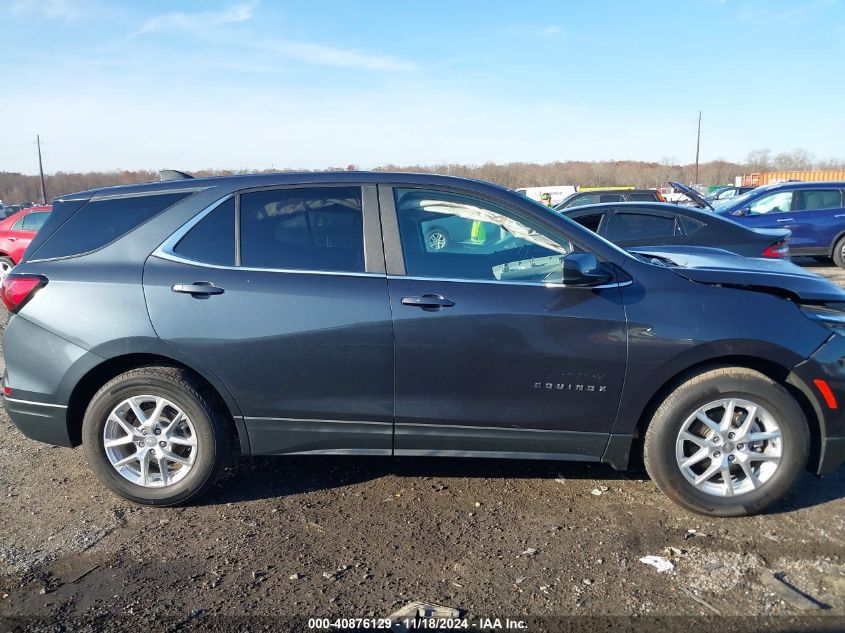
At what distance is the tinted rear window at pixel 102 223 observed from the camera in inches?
146

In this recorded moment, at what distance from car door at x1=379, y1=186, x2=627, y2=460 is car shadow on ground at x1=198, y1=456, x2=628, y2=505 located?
0.57m

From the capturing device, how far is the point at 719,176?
86625mm

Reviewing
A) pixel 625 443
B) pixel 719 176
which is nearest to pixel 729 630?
pixel 625 443

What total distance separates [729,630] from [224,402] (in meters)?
2.68

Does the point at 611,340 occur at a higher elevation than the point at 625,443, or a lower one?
higher

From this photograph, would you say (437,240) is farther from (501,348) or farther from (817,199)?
(817,199)

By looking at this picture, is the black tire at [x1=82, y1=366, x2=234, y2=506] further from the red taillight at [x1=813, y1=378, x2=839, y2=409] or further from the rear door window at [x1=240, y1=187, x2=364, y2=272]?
the red taillight at [x1=813, y1=378, x2=839, y2=409]

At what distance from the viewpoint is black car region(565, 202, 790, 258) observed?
788cm

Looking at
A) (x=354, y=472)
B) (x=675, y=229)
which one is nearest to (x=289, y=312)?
(x=354, y=472)

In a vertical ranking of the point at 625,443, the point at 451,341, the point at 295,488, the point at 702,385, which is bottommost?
the point at 295,488

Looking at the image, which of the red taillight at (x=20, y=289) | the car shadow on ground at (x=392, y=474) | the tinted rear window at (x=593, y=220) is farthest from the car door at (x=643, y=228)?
the red taillight at (x=20, y=289)

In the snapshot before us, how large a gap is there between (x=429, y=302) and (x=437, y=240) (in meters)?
0.43

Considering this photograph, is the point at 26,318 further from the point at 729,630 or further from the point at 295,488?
the point at 729,630

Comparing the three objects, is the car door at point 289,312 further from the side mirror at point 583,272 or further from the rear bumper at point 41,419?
the side mirror at point 583,272
